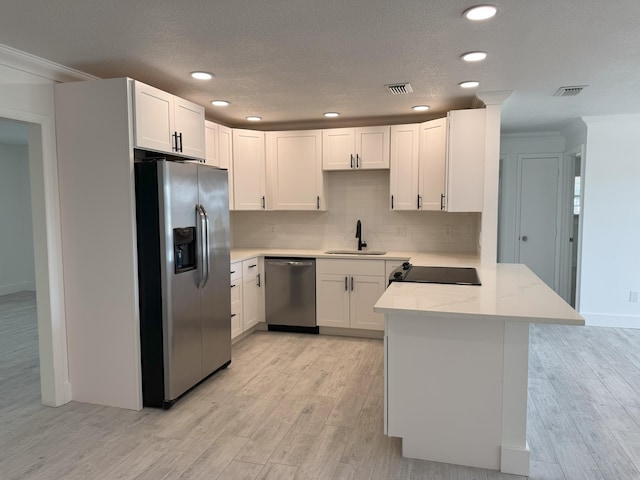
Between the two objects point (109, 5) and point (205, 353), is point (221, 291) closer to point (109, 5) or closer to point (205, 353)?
point (205, 353)

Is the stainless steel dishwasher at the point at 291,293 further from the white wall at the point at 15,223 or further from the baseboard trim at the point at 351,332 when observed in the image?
the white wall at the point at 15,223

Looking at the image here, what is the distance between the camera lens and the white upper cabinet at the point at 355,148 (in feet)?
15.3

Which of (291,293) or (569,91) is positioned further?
(291,293)

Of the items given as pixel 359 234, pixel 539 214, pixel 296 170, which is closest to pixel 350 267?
pixel 359 234

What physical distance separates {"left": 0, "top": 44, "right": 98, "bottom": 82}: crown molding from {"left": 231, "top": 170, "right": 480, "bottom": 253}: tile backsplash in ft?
8.74

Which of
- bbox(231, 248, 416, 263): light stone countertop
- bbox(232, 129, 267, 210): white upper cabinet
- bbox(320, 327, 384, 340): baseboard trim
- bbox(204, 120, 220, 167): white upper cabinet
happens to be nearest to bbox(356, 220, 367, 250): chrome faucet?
bbox(231, 248, 416, 263): light stone countertop

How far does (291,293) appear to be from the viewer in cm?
479

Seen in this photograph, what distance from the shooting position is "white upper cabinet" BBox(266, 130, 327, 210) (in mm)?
4891

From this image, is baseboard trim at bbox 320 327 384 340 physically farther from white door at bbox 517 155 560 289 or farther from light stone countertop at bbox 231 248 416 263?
white door at bbox 517 155 560 289

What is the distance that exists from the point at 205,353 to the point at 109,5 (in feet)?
7.84

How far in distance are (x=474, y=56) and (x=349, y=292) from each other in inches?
101

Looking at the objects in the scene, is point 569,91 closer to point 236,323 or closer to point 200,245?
point 200,245

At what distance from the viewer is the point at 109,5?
2.08 meters

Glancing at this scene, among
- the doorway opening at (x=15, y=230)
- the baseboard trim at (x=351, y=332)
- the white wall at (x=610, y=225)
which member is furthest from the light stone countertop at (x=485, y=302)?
the doorway opening at (x=15, y=230)
